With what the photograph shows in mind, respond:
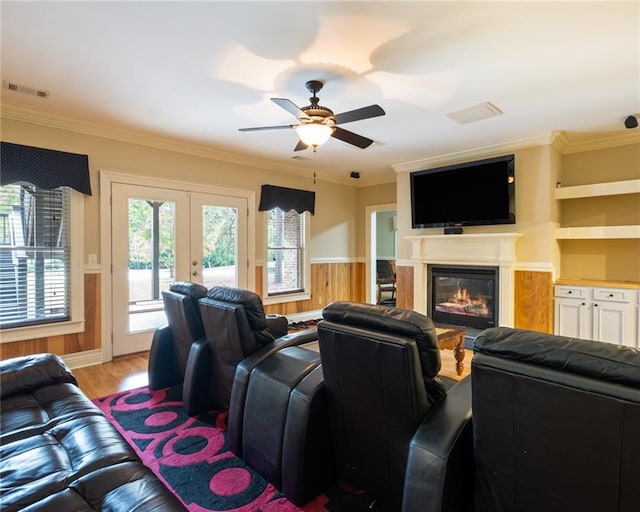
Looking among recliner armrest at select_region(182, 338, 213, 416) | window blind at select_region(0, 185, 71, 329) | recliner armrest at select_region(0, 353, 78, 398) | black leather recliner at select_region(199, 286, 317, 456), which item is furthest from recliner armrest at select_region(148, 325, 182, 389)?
window blind at select_region(0, 185, 71, 329)

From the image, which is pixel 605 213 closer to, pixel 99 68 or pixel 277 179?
pixel 277 179

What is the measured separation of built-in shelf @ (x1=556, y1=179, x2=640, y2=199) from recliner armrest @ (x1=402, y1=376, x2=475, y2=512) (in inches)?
150

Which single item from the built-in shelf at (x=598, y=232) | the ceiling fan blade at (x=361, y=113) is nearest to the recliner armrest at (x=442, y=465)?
the ceiling fan blade at (x=361, y=113)

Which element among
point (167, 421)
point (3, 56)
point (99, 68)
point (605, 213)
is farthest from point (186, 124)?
point (605, 213)

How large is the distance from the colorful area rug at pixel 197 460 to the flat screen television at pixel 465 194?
12.4ft

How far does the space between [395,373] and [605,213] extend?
4.29 meters

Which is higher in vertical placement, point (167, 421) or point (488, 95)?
point (488, 95)

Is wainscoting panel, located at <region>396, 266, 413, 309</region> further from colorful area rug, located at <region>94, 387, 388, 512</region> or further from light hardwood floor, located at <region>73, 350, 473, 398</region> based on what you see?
colorful area rug, located at <region>94, 387, 388, 512</region>

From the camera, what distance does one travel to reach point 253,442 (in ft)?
6.40

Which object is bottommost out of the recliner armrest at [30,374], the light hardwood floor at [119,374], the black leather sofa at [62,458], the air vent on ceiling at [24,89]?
the light hardwood floor at [119,374]

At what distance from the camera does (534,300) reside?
422 centimetres

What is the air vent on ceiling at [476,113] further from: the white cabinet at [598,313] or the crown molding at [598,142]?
the white cabinet at [598,313]

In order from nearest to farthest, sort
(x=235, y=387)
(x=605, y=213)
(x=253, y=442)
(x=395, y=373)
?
(x=395, y=373) → (x=253, y=442) → (x=235, y=387) → (x=605, y=213)

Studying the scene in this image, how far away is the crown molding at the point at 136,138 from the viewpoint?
3.41m
